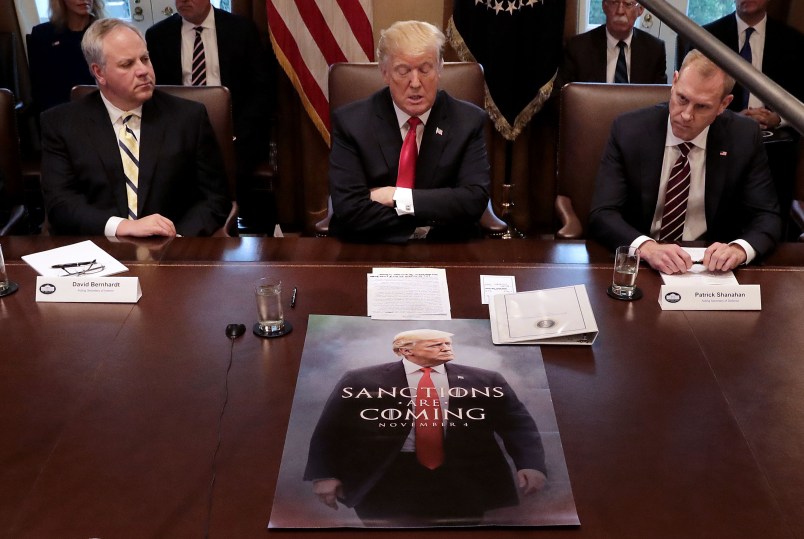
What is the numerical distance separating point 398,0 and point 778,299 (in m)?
2.88

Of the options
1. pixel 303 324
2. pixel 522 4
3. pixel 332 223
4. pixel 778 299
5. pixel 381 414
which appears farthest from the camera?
pixel 522 4

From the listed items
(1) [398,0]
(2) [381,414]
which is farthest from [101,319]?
(1) [398,0]

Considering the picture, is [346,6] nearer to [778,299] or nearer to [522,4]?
[522,4]

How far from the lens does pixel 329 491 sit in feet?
3.89

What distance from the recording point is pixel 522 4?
12.4 ft

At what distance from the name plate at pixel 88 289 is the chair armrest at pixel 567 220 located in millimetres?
1341

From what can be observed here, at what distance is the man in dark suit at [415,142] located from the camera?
2.43 meters

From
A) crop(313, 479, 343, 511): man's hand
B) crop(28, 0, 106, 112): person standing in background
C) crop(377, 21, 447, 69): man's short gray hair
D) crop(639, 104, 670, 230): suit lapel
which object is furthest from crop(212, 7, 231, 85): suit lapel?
crop(313, 479, 343, 511): man's hand

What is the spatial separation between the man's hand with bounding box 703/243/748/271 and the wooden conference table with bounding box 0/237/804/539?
0.05 metres

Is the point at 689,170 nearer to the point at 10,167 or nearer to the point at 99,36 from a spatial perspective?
the point at 99,36

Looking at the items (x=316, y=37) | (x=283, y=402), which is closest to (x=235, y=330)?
(x=283, y=402)

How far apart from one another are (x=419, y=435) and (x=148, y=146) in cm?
173

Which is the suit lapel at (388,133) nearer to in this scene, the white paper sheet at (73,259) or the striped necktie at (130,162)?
the striped necktie at (130,162)

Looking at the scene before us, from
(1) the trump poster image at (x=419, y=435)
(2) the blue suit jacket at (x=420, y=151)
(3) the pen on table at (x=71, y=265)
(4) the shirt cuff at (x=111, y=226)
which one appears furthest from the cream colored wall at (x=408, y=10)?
(1) the trump poster image at (x=419, y=435)
